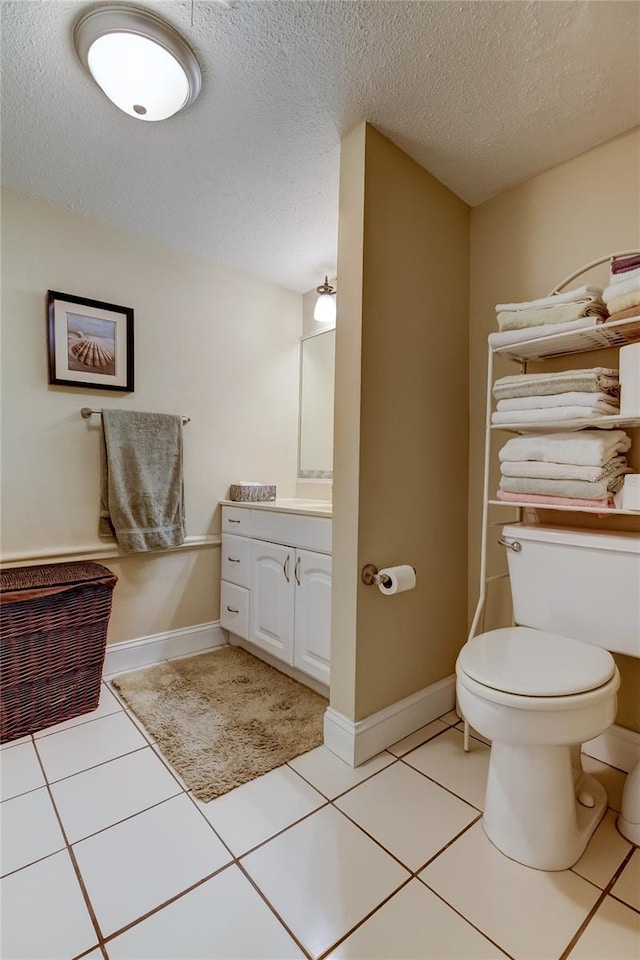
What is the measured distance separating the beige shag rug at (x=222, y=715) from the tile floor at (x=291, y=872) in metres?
0.07

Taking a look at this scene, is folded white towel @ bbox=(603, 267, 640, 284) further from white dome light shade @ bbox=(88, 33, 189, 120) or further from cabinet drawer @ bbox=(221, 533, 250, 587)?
cabinet drawer @ bbox=(221, 533, 250, 587)

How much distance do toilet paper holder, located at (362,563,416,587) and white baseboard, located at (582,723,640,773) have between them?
0.86 meters

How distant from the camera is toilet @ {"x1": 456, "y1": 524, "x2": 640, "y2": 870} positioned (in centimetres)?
106

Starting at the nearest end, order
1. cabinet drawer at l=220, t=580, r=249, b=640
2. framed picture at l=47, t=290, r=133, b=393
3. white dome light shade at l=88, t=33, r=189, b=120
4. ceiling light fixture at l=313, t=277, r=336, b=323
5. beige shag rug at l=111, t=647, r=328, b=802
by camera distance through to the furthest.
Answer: white dome light shade at l=88, t=33, r=189, b=120 < beige shag rug at l=111, t=647, r=328, b=802 < framed picture at l=47, t=290, r=133, b=393 < cabinet drawer at l=220, t=580, r=249, b=640 < ceiling light fixture at l=313, t=277, r=336, b=323

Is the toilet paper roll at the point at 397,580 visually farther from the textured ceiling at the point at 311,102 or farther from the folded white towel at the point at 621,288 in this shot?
the textured ceiling at the point at 311,102

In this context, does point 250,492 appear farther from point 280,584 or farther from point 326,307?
point 326,307

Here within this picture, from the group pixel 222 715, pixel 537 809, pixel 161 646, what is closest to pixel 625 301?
pixel 537 809

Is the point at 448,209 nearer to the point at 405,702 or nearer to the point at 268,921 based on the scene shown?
the point at 405,702

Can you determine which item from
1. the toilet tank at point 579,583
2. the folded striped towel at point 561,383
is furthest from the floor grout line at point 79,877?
the folded striped towel at point 561,383

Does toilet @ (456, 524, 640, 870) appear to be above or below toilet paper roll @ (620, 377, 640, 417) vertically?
below

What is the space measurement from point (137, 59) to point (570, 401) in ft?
5.08

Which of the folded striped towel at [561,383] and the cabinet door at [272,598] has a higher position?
the folded striped towel at [561,383]

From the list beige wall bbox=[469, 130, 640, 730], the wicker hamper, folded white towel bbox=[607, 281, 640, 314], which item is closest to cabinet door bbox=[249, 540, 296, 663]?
the wicker hamper

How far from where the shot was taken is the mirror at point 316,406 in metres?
2.59
